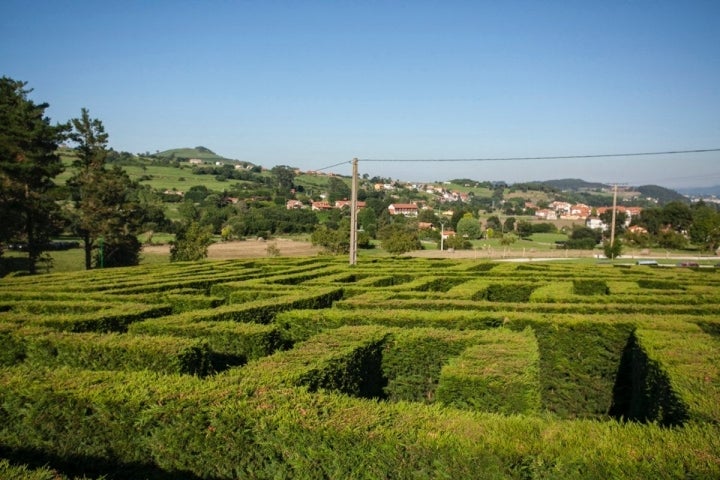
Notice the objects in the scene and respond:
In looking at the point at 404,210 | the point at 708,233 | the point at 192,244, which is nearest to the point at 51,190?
the point at 192,244

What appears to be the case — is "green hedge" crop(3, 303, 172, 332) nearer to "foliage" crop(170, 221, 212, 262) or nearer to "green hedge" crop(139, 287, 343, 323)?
"green hedge" crop(139, 287, 343, 323)

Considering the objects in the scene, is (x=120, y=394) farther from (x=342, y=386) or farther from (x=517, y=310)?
(x=517, y=310)

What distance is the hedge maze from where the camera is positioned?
15.5 ft

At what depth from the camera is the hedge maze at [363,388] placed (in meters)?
4.74

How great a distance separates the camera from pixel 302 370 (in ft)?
22.3

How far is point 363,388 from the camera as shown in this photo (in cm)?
815

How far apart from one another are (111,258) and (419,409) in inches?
1573

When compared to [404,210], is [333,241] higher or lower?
higher

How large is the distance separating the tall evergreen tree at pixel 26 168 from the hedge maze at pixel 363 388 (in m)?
19.9

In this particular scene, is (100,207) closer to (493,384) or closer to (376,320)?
(376,320)

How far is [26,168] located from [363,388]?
1233 inches

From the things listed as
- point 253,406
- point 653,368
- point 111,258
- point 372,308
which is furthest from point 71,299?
point 111,258

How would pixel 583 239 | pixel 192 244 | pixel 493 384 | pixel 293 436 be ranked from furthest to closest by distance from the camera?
pixel 583 239 < pixel 192 244 < pixel 493 384 < pixel 293 436

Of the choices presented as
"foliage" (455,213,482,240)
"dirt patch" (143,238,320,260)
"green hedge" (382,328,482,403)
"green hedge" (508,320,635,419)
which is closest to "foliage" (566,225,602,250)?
"foliage" (455,213,482,240)
